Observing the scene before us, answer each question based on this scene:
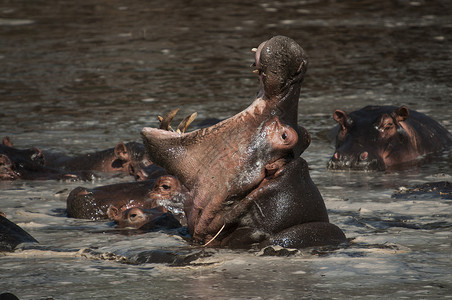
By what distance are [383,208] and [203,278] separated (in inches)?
83.2

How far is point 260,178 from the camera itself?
4586 mm

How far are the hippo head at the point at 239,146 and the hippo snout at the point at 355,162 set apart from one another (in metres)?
2.90

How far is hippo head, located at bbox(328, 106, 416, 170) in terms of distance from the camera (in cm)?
761

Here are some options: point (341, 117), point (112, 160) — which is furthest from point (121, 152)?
point (341, 117)

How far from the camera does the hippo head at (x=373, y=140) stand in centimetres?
761

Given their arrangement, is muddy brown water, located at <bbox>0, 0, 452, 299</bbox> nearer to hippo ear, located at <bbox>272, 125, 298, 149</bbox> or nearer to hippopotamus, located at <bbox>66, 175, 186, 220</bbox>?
hippopotamus, located at <bbox>66, 175, 186, 220</bbox>

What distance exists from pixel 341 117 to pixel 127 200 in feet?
9.22

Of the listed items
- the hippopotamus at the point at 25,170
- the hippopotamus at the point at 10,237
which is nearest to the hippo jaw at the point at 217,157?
the hippopotamus at the point at 10,237

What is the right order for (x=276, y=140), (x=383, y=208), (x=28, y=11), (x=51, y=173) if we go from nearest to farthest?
(x=276, y=140), (x=383, y=208), (x=51, y=173), (x=28, y=11)

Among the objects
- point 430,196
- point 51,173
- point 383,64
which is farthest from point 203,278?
point 383,64

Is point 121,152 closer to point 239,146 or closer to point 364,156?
point 364,156

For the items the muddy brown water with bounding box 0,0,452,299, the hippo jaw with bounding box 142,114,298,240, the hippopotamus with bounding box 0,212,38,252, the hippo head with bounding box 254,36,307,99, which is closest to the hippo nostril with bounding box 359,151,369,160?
the muddy brown water with bounding box 0,0,452,299

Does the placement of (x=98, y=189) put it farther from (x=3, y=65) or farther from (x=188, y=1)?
(x=188, y=1)

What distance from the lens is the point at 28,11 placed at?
819 inches
